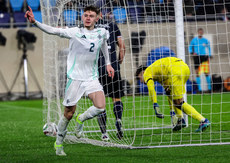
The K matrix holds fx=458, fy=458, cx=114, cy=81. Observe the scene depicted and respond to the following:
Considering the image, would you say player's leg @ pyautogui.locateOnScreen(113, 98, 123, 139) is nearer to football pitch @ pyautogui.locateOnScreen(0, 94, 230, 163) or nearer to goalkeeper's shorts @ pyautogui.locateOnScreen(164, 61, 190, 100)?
football pitch @ pyautogui.locateOnScreen(0, 94, 230, 163)

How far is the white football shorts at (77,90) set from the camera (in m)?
5.61

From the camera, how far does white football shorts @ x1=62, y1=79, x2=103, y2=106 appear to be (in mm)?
5613

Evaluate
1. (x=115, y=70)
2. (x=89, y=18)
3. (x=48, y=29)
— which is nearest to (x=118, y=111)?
(x=115, y=70)

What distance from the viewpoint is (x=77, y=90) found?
5.66 meters

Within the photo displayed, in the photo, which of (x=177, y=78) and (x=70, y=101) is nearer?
(x=70, y=101)

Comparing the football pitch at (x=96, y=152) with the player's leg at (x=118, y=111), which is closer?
the football pitch at (x=96, y=152)

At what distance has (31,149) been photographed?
6043 millimetres

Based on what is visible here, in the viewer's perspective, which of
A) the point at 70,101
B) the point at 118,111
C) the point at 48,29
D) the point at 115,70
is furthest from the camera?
the point at 115,70

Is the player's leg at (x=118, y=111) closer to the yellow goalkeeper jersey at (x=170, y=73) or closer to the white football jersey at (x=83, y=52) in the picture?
the yellow goalkeeper jersey at (x=170, y=73)

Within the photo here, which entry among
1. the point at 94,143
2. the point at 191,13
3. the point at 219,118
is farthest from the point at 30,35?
the point at 94,143

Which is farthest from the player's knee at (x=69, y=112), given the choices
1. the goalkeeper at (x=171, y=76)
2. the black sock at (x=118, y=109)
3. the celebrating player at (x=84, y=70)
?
the goalkeeper at (x=171, y=76)

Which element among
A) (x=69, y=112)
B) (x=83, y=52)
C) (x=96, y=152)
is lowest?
(x=96, y=152)

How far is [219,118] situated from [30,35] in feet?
36.2

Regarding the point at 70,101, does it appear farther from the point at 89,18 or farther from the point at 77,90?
the point at 89,18
